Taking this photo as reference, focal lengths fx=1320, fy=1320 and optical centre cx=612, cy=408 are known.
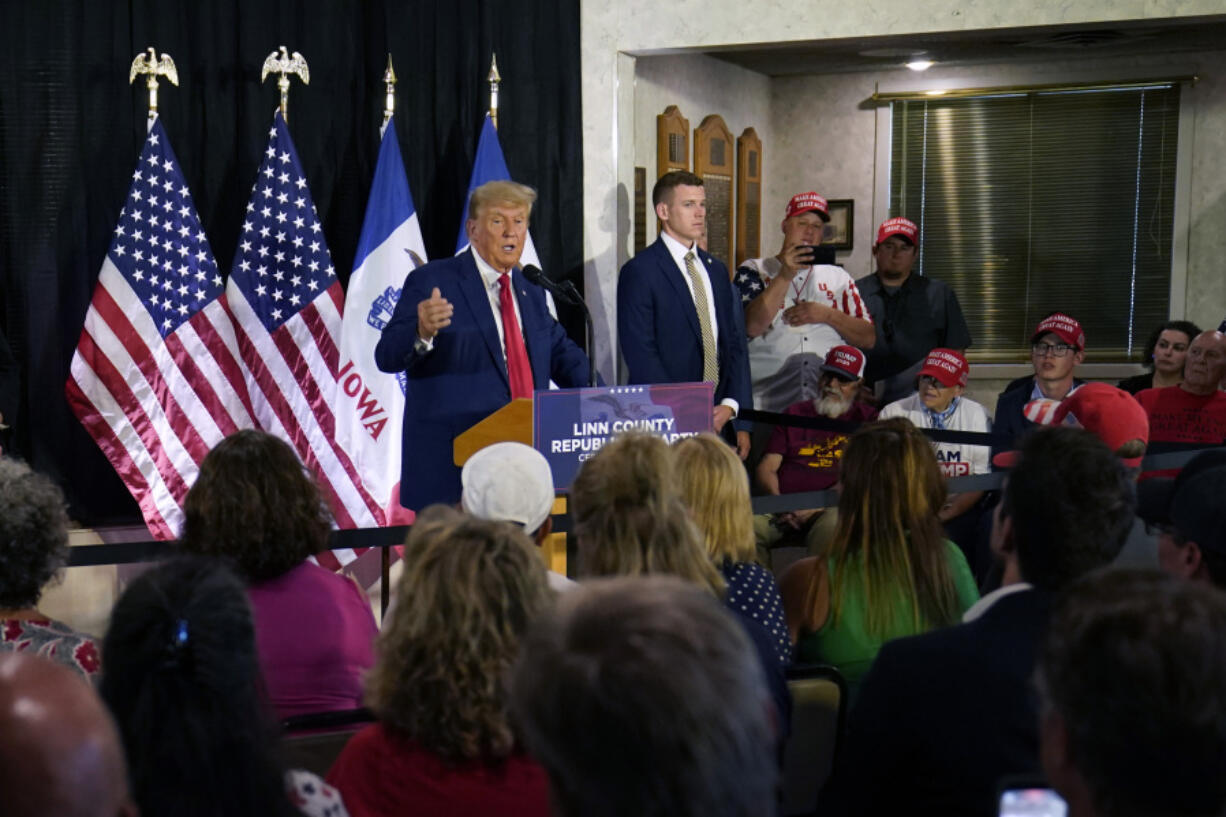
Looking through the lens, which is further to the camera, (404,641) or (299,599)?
(299,599)

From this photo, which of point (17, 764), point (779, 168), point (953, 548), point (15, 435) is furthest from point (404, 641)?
point (779, 168)

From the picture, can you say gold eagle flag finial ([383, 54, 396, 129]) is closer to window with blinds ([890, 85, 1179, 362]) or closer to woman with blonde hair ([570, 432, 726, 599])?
window with blinds ([890, 85, 1179, 362])

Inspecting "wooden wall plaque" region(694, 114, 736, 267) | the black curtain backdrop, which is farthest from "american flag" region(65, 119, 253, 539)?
"wooden wall plaque" region(694, 114, 736, 267)

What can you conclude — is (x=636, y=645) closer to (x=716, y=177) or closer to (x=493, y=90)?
(x=493, y=90)

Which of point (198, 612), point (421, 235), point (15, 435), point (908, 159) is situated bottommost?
point (15, 435)

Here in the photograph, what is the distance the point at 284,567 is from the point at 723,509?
759 millimetres

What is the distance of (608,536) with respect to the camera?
77.7 inches

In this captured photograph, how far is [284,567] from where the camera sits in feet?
7.08

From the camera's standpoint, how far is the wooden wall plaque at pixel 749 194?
6656 millimetres

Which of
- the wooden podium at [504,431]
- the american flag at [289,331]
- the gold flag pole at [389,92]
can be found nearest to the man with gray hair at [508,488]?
the wooden podium at [504,431]

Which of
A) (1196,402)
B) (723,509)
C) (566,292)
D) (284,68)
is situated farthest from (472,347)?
(1196,402)

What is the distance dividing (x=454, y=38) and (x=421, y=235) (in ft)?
2.71

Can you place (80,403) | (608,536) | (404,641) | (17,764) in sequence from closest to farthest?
(17,764) → (404,641) → (608,536) → (80,403)

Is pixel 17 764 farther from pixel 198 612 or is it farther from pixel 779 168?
pixel 779 168
